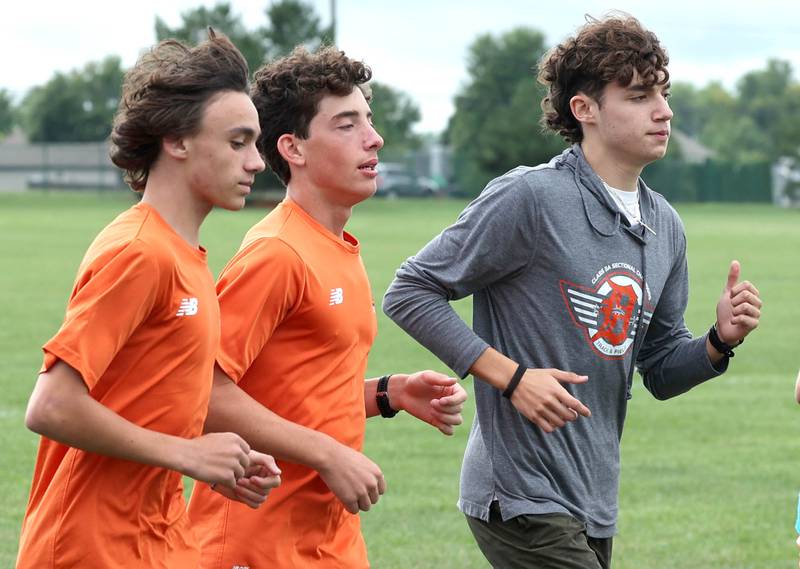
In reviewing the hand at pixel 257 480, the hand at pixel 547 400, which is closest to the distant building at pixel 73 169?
the hand at pixel 547 400

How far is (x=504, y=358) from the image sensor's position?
4215 millimetres

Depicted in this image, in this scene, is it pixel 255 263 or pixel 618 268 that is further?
pixel 618 268

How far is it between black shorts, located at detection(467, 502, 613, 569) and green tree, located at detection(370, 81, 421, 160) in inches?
2826

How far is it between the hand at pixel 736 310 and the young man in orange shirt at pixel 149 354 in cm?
185

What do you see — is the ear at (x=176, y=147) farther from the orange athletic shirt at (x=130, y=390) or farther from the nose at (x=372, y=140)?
the nose at (x=372, y=140)

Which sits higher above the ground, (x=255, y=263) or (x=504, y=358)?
(x=255, y=263)

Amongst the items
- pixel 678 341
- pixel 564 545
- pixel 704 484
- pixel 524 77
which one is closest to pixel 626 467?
pixel 704 484

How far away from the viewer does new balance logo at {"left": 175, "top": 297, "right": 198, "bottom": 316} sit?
3.44 m

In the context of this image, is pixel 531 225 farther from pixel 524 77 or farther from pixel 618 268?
pixel 524 77

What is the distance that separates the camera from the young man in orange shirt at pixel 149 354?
3225 millimetres

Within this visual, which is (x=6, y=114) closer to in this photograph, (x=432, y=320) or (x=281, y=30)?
(x=281, y=30)

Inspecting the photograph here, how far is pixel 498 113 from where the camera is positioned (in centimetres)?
8738

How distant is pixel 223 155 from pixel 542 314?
4.28ft

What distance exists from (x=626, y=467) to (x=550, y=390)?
18.9 feet
